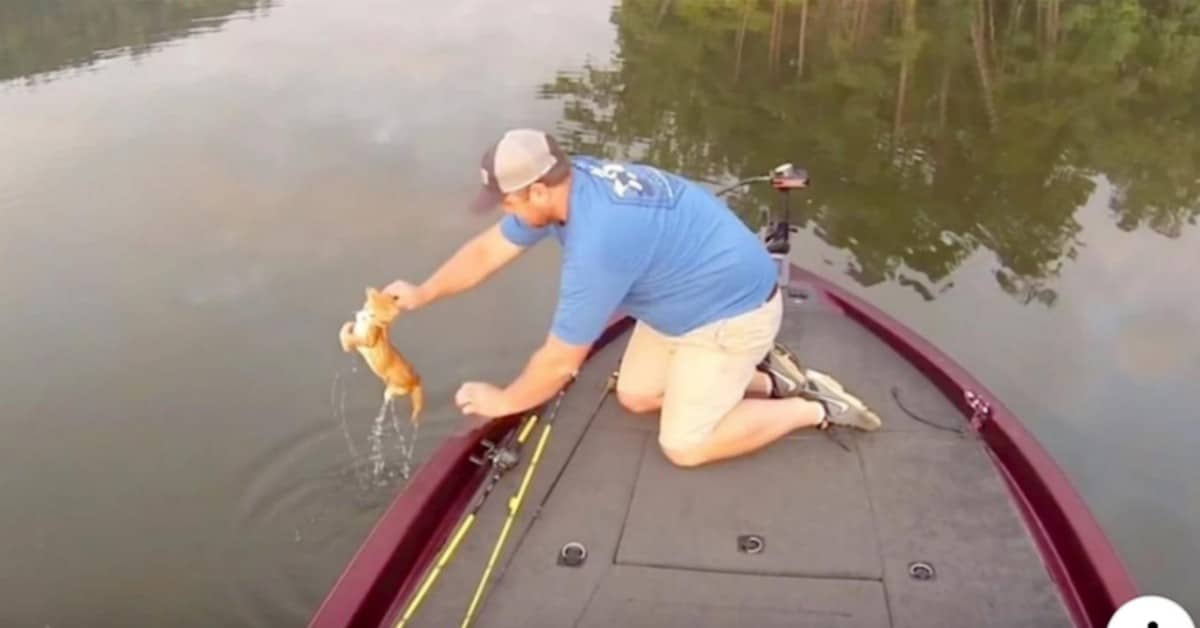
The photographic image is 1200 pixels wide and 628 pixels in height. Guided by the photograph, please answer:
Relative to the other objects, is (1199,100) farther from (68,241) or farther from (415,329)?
(68,241)

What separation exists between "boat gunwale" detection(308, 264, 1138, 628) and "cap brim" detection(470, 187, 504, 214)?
1.04 m

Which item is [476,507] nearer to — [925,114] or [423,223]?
[423,223]

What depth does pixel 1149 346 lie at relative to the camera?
6895 mm

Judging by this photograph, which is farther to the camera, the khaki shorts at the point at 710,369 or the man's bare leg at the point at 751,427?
the man's bare leg at the point at 751,427

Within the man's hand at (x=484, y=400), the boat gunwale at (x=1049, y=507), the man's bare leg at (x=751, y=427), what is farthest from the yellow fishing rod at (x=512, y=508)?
the boat gunwale at (x=1049, y=507)

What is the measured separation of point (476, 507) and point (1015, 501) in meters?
1.93

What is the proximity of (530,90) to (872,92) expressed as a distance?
3.67 metres

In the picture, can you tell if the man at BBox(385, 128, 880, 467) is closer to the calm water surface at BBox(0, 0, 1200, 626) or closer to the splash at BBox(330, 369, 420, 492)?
the splash at BBox(330, 369, 420, 492)

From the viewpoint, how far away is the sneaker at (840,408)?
436cm

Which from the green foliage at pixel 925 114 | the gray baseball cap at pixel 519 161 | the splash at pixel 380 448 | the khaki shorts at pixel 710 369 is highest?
the gray baseball cap at pixel 519 161

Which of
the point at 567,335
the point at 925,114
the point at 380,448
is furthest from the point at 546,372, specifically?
the point at 925,114

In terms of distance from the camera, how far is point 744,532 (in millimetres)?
3836

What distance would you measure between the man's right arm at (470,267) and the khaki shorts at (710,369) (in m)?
0.68

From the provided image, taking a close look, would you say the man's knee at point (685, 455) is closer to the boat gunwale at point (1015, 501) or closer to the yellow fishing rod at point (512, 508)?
the yellow fishing rod at point (512, 508)
